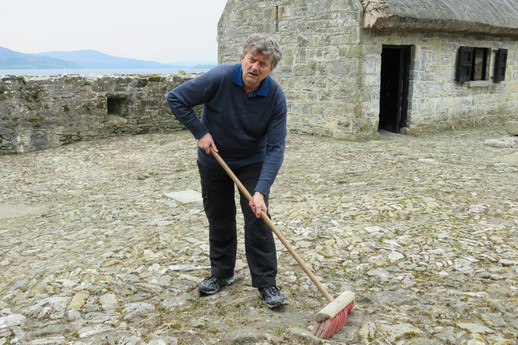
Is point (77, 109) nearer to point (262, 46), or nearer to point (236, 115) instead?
point (236, 115)

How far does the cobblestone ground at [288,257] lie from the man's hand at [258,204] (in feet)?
2.39

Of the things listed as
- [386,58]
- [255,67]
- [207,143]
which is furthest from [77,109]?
[255,67]

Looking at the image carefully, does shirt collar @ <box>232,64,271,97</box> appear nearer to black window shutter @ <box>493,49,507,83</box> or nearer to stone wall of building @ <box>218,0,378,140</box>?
stone wall of building @ <box>218,0,378,140</box>

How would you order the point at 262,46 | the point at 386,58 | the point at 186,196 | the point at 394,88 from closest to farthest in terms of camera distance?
the point at 262,46, the point at 186,196, the point at 394,88, the point at 386,58

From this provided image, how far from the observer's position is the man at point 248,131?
321 centimetres

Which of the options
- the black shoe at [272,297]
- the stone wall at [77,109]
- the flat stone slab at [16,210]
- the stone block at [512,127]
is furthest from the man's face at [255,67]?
the stone block at [512,127]

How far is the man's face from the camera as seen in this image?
311cm

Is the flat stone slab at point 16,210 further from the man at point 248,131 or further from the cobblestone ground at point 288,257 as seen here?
the man at point 248,131

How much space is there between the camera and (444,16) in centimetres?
1064

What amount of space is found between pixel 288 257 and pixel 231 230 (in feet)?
2.82

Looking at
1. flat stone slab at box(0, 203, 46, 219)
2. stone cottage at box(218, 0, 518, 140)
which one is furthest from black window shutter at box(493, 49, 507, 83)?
flat stone slab at box(0, 203, 46, 219)

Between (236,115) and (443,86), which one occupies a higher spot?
(443,86)

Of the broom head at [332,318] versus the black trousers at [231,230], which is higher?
the black trousers at [231,230]

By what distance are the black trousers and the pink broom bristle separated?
22.3 inches
